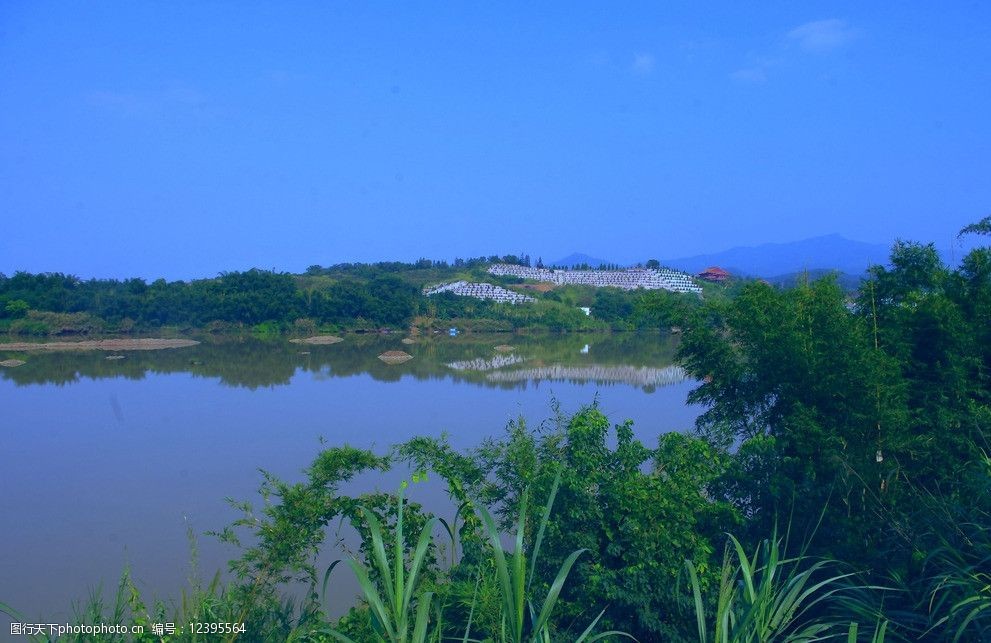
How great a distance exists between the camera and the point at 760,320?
5.21 m

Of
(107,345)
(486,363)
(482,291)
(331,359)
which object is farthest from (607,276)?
(107,345)

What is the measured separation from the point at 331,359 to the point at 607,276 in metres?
29.9

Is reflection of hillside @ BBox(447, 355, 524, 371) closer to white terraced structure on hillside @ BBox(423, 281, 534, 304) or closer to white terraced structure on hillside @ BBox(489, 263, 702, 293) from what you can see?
white terraced structure on hillside @ BBox(423, 281, 534, 304)

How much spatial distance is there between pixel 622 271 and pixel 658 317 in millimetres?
46839

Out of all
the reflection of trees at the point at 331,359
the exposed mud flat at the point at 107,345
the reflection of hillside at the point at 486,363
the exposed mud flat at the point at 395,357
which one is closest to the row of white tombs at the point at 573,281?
the reflection of trees at the point at 331,359

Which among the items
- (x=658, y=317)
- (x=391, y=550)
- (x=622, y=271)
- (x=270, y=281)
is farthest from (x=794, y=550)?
(x=622, y=271)

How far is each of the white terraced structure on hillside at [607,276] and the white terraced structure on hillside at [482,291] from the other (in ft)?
26.7

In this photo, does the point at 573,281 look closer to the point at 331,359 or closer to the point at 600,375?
the point at 331,359

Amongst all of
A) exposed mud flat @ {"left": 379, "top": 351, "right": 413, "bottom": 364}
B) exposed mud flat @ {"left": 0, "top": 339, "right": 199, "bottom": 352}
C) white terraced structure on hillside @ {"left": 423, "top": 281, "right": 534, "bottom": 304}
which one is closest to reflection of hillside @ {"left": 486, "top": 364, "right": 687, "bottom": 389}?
exposed mud flat @ {"left": 379, "top": 351, "right": 413, "bottom": 364}

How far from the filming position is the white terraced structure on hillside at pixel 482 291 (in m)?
40.2

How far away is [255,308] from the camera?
34.4 m

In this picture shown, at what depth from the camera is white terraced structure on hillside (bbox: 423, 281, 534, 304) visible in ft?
132

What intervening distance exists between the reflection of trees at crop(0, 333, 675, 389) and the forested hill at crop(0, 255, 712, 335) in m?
2.81

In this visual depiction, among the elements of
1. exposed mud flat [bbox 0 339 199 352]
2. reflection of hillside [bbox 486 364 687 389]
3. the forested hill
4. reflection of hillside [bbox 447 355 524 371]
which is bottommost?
reflection of hillside [bbox 486 364 687 389]
